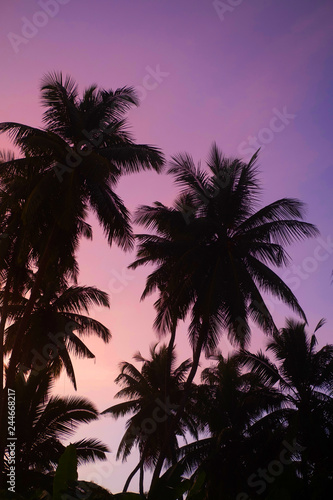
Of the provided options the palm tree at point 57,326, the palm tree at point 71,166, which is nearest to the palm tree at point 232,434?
the palm tree at point 57,326

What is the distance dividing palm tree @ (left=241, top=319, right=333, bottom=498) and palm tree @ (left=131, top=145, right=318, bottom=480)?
6.89 feet

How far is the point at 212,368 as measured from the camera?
99.7ft

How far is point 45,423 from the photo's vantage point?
17781 mm

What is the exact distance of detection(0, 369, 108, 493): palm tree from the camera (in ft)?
57.2

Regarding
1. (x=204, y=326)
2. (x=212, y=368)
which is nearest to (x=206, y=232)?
(x=204, y=326)

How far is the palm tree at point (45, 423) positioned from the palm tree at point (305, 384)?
7015mm

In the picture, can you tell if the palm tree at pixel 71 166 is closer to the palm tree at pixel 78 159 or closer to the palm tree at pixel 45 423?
the palm tree at pixel 78 159

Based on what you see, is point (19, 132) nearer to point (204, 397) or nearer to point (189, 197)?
point (189, 197)

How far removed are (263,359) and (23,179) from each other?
12130 mm

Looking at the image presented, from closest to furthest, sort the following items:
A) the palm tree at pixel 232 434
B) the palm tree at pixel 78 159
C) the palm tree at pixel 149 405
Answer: the palm tree at pixel 78 159, the palm tree at pixel 232 434, the palm tree at pixel 149 405

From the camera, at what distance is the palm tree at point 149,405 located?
30.7 m

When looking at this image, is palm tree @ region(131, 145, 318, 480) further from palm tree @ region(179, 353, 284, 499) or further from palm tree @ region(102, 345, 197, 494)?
palm tree @ region(102, 345, 197, 494)

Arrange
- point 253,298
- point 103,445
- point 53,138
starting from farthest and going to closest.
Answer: point 253,298 < point 103,445 < point 53,138

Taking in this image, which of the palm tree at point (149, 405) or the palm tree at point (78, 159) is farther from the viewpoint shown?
the palm tree at point (149, 405)
